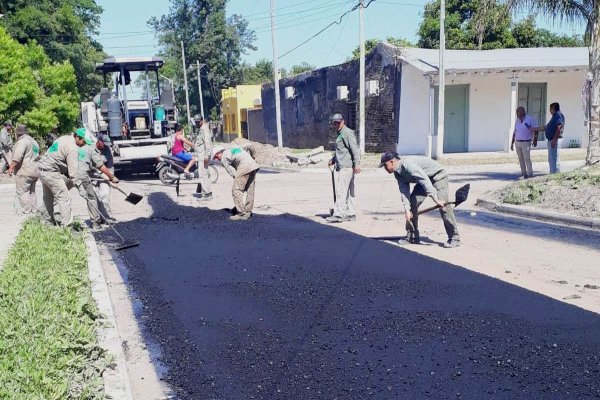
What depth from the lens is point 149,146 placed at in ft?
64.3

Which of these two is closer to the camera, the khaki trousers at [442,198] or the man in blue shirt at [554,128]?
the khaki trousers at [442,198]

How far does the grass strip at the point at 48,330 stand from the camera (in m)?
4.07

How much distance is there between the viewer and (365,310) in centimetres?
598

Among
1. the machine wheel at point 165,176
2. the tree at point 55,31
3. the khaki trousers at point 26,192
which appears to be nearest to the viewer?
the khaki trousers at point 26,192

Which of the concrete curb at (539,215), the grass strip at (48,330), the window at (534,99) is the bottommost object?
the concrete curb at (539,215)

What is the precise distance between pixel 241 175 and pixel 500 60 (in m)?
18.7

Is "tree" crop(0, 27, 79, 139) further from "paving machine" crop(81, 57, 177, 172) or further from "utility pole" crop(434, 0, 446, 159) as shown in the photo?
"utility pole" crop(434, 0, 446, 159)

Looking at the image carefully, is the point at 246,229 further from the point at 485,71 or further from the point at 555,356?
the point at 485,71

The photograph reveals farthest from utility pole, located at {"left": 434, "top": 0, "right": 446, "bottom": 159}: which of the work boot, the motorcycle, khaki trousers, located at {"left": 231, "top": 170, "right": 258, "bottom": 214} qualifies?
the work boot

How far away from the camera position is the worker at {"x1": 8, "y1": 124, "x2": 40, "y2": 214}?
39.2ft

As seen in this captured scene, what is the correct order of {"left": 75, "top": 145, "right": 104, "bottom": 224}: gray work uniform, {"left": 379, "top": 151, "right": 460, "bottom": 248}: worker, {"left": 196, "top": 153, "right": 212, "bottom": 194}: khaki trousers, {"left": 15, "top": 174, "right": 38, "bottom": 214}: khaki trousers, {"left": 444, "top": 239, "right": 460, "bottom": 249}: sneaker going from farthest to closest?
{"left": 196, "top": 153, "right": 212, "bottom": 194}: khaki trousers, {"left": 15, "top": 174, "right": 38, "bottom": 214}: khaki trousers, {"left": 75, "top": 145, "right": 104, "bottom": 224}: gray work uniform, {"left": 444, "top": 239, "right": 460, "bottom": 249}: sneaker, {"left": 379, "top": 151, "right": 460, "bottom": 248}: worker

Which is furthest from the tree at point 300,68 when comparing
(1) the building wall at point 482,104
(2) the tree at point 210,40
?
(1) the building wall at point 482,104

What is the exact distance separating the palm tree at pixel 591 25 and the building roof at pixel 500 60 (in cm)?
941

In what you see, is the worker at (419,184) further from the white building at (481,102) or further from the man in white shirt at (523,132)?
the white building at (481,102)
